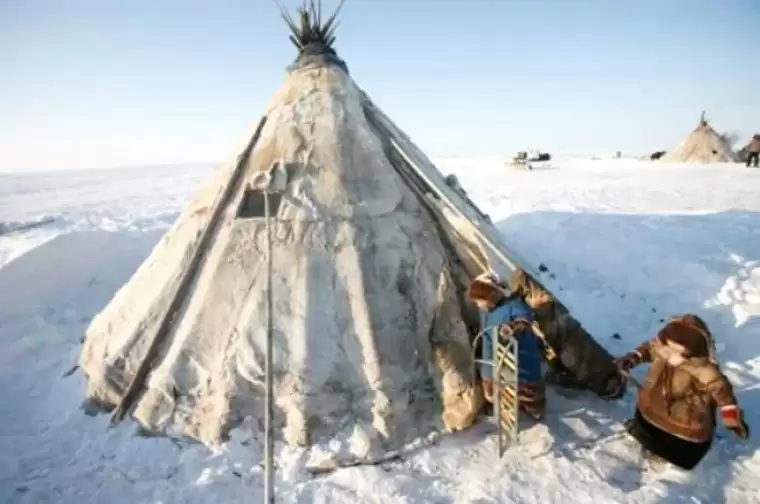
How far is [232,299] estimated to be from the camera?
4.46 meters

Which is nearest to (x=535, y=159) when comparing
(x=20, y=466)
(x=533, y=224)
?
(x=533, y=224)

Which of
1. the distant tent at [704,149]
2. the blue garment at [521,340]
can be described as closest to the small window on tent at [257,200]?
the blue garment at [521,340]

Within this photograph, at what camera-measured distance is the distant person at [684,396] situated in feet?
11.0

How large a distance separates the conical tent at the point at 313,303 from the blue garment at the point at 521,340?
35cm

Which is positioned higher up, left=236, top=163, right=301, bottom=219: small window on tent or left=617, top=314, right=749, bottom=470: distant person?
left=236, top=163, right=301, bottom=219: small window on tent

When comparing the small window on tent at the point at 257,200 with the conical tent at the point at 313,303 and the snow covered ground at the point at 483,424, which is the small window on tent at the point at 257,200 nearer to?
the conical tent at the point at 313,303

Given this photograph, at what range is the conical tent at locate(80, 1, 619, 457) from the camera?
413 centimetres

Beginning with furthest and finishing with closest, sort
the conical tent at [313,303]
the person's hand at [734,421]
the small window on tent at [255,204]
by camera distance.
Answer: the small window on tent at [255,204], the conical tent at [313,303], the person's hand at [734,421]

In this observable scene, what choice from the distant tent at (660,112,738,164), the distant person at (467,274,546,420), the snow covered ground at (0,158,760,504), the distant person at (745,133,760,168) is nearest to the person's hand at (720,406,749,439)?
the snow covered ground at (0,158,760,504)

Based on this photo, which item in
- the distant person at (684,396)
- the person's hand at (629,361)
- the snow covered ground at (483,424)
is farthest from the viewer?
the person's hand at (629,361)

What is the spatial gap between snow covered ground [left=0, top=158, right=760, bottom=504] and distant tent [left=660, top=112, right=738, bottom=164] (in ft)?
52.7

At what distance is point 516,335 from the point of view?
3.82 m

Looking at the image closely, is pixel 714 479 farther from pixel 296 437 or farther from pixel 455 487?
pixel 296 437

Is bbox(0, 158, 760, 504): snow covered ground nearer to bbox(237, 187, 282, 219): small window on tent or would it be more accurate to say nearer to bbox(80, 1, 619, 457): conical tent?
bbox(80, 1, 619, 457): conical tent
